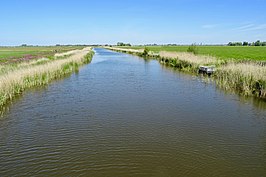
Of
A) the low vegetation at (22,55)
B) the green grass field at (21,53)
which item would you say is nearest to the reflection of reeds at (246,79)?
the low vegetation at (22,55)

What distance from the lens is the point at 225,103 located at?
11.2 meters

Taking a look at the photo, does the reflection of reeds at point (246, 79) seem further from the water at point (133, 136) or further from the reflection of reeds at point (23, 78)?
the reflection of reeds at point (23, 78)

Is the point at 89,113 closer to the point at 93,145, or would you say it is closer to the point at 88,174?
the point at 93,145

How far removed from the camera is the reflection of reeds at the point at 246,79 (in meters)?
12.7

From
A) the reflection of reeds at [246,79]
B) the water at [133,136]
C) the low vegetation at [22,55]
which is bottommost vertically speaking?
the water at [133,136]

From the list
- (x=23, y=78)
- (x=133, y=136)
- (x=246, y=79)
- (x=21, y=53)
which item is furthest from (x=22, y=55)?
(x=133, y=136)

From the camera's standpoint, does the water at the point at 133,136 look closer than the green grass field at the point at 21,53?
Yes

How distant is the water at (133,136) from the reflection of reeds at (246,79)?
163 cm

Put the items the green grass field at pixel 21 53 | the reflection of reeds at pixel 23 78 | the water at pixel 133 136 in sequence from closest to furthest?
1. the water at pixel 133 136
2. the reflection of reeds at pixel 23 78
3. the green grass field at pixel 21 53

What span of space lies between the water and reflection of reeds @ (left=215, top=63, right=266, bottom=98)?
5.36 feet

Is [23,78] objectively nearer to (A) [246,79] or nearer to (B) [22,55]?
(A) [246,79]

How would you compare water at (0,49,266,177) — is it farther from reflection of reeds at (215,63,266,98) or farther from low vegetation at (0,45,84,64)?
low vegetation at (0,45,84,64)

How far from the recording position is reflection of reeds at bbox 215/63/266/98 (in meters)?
12.7

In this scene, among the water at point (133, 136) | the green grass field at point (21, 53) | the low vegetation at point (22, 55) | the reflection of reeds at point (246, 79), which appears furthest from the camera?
the green grass field at point (21, 53)
